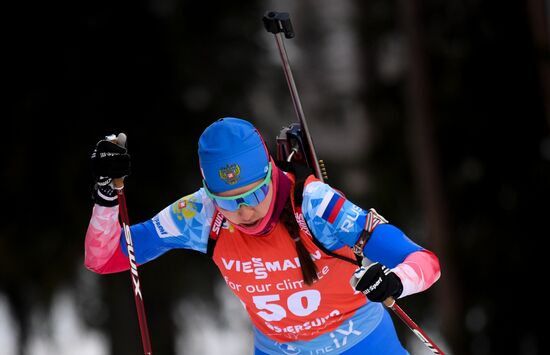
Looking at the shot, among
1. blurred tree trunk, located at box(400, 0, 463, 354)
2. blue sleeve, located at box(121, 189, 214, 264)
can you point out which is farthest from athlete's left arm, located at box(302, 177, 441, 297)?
blurred tree trunk, located at box(400, 0, 463, 354)

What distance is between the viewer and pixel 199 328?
34.3 feet

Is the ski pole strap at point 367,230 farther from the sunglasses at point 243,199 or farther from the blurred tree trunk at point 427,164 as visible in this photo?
the blurred tree trunk at point 427,164

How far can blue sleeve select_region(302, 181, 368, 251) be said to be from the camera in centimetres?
389

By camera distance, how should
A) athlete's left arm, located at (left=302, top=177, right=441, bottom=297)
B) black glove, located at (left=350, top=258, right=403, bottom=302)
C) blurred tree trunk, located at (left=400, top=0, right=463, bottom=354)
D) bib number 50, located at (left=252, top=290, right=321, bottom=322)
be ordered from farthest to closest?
blurred tree trunk, located at (left=400, top=0, right=463, bottom=354) → bib number 50, located at (left=252, top=290, right=321, bottom=322) → athlete's left arm, located at (left=302, top=177, right=441, bottom=297) → black glove, located at (left=350, top=258, right=403, bottom=302)

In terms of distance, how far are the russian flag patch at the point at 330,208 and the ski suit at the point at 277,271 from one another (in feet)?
A: 0.16

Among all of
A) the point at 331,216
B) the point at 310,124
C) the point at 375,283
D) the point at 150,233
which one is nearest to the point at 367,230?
the point at 331,216

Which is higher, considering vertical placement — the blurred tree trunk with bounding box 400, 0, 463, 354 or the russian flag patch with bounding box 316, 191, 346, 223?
the russian flag patch with bounding box 316, 191, 346, 223

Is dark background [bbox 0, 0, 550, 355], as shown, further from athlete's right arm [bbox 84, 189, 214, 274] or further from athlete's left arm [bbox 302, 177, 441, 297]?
athlete's left arm [bbox 302, 177, 441, 297]

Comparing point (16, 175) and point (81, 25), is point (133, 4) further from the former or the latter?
point (16, 175)

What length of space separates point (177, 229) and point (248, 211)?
43 cm

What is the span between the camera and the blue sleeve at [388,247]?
3873mm

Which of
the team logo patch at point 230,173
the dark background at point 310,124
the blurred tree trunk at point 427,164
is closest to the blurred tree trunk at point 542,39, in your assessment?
the dark background at point 310,124

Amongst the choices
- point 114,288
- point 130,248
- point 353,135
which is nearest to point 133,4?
point 114,288

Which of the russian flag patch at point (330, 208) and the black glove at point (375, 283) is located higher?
the russian flag patch at point (330, 208)
